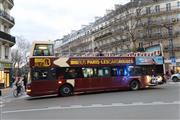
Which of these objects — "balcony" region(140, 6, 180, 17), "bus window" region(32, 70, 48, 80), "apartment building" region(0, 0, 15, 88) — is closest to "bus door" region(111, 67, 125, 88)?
"bus window" region(32, 70, 48, 80)

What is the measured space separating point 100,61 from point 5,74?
956 inches

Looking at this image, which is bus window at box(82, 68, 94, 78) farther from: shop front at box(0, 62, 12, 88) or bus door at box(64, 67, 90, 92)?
shop front at box(0, 62, 12, 88)

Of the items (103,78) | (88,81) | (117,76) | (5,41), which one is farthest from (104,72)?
(5,41)

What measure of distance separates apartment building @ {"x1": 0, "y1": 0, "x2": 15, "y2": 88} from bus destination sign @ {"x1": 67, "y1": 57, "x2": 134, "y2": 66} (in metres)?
21.2

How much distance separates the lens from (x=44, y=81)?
23.7 m

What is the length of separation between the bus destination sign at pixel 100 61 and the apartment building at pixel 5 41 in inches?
834

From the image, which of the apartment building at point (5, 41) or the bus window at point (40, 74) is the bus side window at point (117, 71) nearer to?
the bus window at point (40, 74)

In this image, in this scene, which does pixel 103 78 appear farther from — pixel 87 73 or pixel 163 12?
pixel 163 12

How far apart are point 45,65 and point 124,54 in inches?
275

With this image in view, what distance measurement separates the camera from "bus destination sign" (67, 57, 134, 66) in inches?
988

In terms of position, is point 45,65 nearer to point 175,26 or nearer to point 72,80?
point 72,80

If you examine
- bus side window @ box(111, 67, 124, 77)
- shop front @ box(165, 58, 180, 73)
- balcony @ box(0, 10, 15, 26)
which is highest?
balcony @ box(0, 10, 15, 26)

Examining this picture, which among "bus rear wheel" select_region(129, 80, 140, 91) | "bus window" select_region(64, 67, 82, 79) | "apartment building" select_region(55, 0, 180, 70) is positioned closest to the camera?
"bus window" select_region(64, 67, 82, 79)

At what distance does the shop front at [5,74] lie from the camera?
4444 cm
